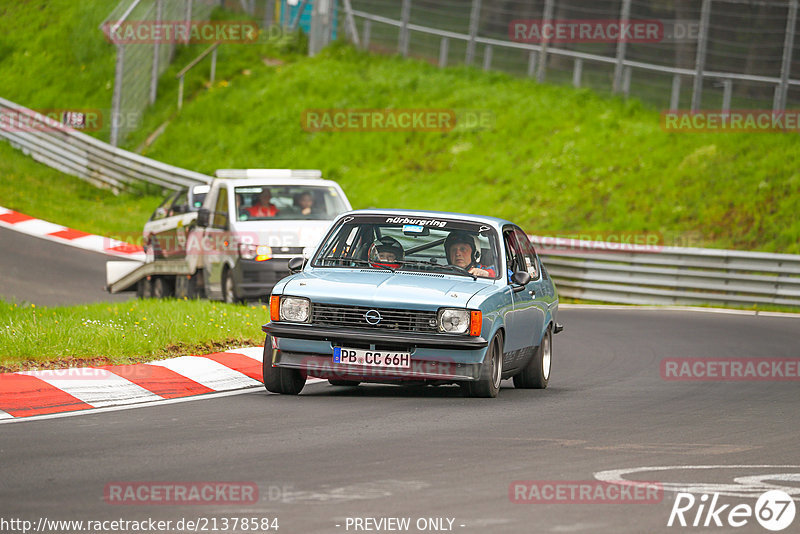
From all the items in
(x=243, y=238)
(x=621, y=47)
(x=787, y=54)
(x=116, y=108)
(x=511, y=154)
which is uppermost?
(x=621, y=47)

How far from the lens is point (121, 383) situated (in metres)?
10.4

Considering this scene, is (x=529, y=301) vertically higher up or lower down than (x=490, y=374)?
higher up

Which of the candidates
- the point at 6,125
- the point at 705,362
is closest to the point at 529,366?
the point at 705,362

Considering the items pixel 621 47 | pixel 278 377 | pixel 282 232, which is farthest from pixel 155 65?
pixel 278 377

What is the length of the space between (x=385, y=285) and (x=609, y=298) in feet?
46.2

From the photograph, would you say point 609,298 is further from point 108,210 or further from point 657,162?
point 108,210

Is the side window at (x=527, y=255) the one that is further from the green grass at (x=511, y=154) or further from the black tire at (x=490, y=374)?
the green grass at (x=511, y=154)

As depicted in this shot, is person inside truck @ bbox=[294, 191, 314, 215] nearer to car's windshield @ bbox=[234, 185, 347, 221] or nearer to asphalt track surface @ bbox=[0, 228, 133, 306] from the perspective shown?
car's windshield @ bbox=[234, 185, 347, 221]

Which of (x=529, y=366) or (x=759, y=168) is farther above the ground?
(x=759, y=168)

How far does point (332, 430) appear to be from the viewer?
864 cm

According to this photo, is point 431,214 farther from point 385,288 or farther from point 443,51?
point 443,51

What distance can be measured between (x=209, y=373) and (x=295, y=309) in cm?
147

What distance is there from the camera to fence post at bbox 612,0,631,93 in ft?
101

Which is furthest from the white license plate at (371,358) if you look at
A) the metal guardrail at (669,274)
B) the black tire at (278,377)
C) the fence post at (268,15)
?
the fence post at (268,15)
